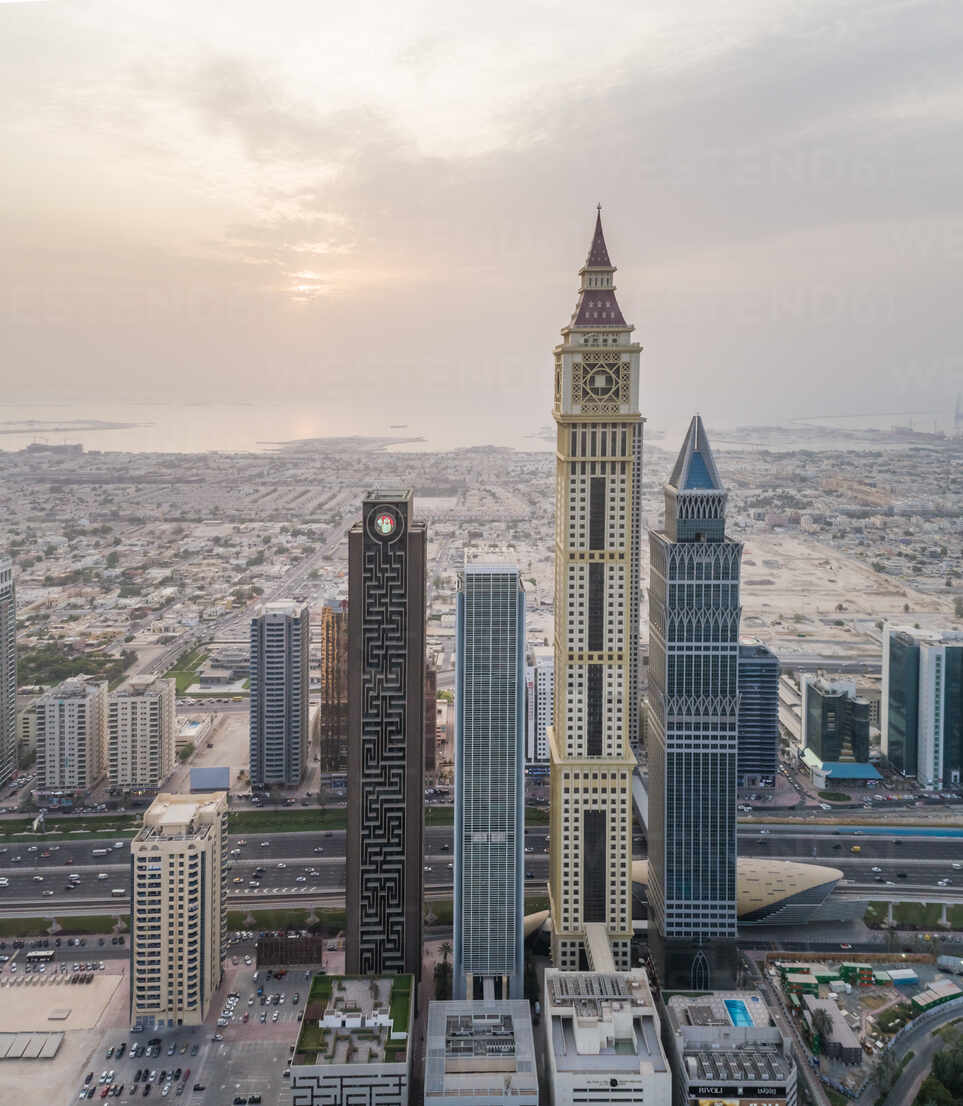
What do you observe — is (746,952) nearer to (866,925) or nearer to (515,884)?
(866,925)

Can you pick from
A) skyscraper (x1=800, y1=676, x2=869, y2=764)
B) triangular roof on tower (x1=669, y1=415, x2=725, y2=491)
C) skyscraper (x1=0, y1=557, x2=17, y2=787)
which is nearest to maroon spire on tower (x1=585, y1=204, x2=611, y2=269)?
triangular roof on tower (x1=669, y1=415, x2=725, y2=491)

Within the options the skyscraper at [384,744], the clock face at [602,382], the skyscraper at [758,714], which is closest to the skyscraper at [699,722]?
the clock face at [602,382]

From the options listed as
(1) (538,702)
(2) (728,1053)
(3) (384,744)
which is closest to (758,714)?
(1) (538,702)

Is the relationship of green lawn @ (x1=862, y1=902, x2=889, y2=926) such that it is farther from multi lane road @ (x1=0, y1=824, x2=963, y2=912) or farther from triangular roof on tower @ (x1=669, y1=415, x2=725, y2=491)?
triangular roof on tower @ (x1=669, y1=415, x2=725, y2=491)

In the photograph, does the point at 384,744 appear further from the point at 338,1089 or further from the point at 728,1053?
the point at 728,1053

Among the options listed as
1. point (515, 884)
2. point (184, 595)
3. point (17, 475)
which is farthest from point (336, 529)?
point (515, 884)

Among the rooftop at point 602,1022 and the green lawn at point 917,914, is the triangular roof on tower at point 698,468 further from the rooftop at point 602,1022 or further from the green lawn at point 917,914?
the green lawn at point 917,914
